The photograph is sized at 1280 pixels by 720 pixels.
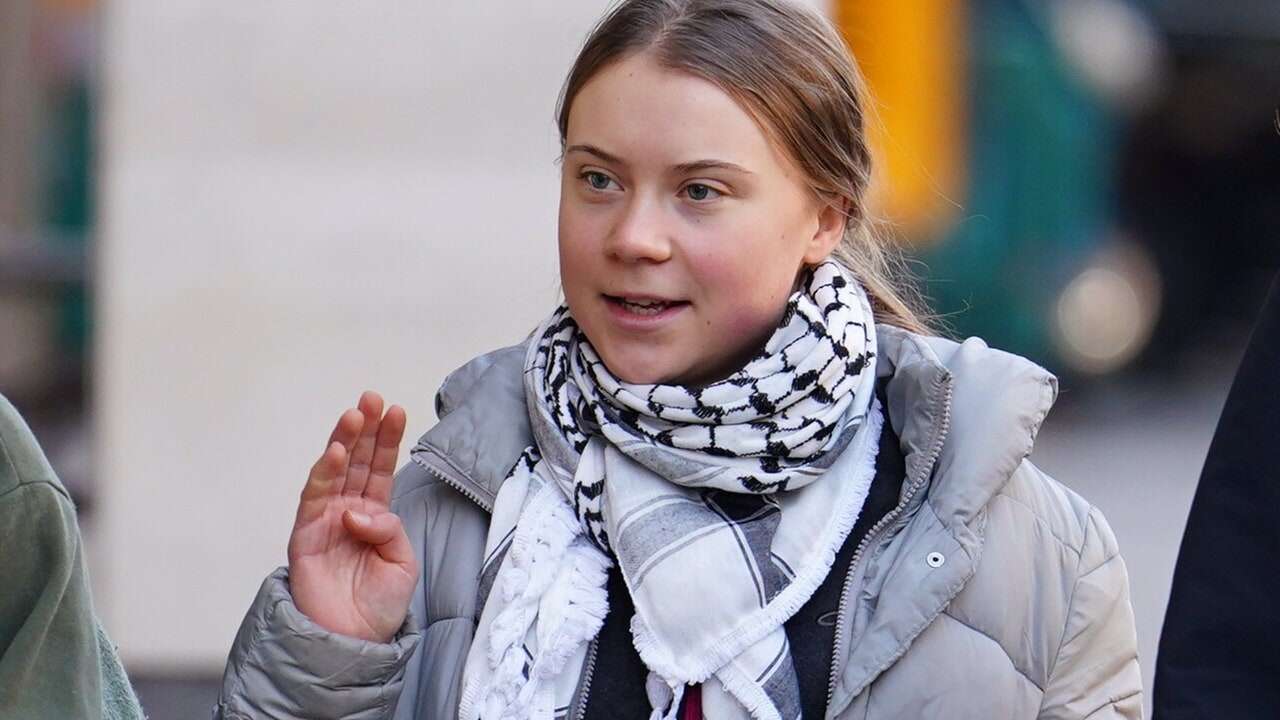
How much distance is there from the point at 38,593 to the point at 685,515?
3.17ft

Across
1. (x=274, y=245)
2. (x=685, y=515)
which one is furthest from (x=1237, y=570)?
(x=274, y=245)

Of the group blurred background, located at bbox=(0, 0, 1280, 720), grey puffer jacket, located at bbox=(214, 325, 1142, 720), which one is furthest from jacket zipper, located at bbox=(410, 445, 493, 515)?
blurred background, located at bbox=(0, 0, 1280, 720)

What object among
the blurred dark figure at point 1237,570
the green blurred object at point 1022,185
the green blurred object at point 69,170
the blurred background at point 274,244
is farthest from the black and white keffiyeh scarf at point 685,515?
the green blurred object at point 69,170

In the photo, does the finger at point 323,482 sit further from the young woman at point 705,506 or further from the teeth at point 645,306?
the teeth at point 645,306

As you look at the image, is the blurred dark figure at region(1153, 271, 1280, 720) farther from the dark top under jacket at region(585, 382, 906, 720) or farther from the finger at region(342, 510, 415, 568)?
the finger at region(342, 510, 415, 568)

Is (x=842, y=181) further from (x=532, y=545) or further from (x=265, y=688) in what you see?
(x=265, y=688)

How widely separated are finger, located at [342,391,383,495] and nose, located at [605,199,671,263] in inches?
15.0

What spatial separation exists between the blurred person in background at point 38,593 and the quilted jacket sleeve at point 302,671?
19.8 inches

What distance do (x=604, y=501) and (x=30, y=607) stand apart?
3.00 ft

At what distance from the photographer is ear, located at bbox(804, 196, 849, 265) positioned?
9.20 feet

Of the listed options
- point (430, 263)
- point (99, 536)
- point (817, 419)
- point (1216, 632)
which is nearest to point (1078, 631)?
point (817, 419)

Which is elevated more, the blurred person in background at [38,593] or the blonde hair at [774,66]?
the blonde hair at [774,66]

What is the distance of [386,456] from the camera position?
258 cm

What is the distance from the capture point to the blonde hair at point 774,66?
8.73ft
